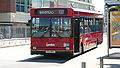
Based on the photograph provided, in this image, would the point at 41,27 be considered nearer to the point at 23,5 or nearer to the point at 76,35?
the point at 76,35

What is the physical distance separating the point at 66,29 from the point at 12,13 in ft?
156

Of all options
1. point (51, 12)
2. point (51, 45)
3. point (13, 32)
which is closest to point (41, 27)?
point (51, 12)

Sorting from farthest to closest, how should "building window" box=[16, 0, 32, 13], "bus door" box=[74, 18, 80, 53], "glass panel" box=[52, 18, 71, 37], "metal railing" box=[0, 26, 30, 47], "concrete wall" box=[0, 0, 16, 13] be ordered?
"building window" box=[16, 0, 32, 13] < "concrete wall" box=[0, 0, 16, 13] < "metal railing" box=[0, 26, 30, 47] < "bus door" box=[74, 18, 80, 53] < "glass panel" box=[52, 18, 71, 37]

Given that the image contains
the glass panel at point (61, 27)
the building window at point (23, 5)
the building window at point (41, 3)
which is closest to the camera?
the glass panel at point (61, 27)

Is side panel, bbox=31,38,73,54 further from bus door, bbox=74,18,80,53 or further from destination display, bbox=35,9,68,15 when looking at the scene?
destination display, bbox=35,9,68,15

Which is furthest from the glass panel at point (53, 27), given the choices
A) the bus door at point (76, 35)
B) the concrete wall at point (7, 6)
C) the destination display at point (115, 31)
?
the concrete wall at point (7, 6)

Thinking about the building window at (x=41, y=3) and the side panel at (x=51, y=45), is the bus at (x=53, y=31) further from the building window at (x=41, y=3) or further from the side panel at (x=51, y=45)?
the building window at (x=41, y=3)

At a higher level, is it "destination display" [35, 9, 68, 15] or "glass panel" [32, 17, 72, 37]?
"destination display" [35, 9, 68, 15]

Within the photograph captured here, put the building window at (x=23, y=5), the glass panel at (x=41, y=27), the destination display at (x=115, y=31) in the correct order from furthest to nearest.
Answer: the building window at (x=23, y=5)
the glass panel at (x=41, y=27)
the destination display at (x=115, y=31)

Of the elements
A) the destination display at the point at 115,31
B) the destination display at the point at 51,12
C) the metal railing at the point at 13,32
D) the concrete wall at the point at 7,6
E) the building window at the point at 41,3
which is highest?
the building window at the point at 41,3

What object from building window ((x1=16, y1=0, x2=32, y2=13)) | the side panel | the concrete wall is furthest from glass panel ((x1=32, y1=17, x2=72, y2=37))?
building window ((x1=16, y1=0, x2=32, y2=13))

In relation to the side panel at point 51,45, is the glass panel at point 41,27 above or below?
above

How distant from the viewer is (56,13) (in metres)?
17.3

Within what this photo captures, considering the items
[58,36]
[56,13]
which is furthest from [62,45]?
[56,13]
